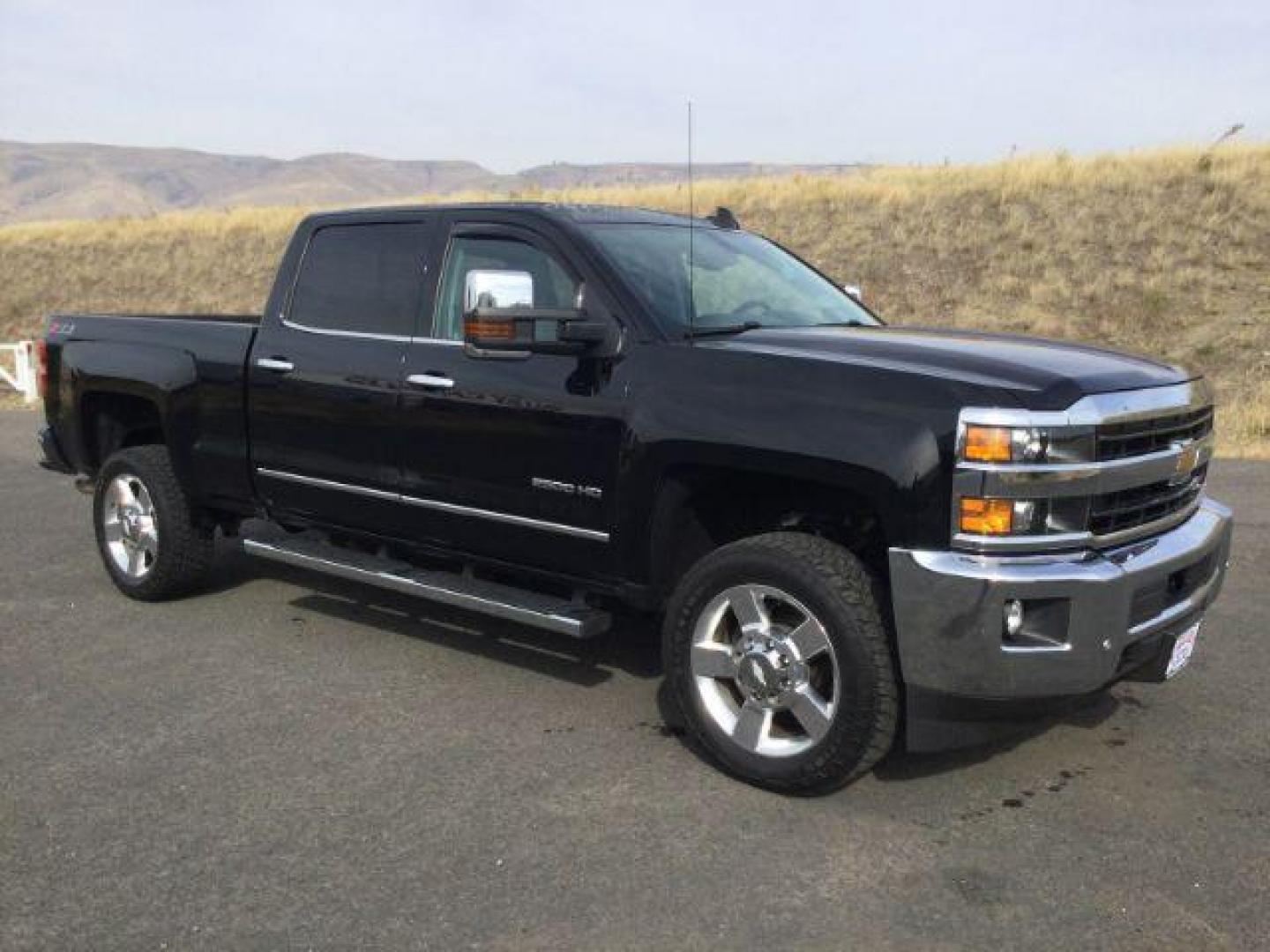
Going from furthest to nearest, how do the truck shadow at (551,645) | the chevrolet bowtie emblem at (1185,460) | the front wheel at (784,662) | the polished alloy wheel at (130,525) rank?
1. the polished alloy wheel at (130,525)
2. the truck shadow at (551,645)
3. the chevrolet bowtie emblem at (1185,460)
4. the front wheel at (784,662)

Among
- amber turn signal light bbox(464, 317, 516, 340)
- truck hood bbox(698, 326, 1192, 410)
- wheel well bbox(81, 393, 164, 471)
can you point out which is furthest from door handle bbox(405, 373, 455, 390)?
wheel well bbox(81, 393, 164, 471)

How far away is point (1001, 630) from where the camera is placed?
3502 mm

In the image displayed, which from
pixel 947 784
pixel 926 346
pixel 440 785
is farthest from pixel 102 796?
pixel 926 346

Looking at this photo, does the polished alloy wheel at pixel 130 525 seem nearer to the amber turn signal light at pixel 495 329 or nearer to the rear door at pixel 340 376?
the rear door at pixel 340 376

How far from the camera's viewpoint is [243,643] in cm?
566

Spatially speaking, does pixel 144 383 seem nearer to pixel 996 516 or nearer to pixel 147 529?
pixel 147 529

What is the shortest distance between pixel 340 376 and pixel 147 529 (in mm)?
1809

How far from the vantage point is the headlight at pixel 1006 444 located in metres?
3.49

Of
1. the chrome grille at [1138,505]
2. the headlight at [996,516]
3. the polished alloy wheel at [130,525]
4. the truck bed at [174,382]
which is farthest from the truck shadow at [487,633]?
the chrome grille at [1138,505]

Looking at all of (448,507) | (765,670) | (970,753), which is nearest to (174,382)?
(448,507)

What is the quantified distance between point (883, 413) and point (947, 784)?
1.34m

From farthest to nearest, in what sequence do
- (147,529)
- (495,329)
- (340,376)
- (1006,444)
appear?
1. (147,529)
2. (340,376)
3. (495,329)
4. (1006,444)

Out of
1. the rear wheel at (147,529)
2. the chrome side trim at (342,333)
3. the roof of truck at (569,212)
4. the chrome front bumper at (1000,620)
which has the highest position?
the roof of truck at (569,212)

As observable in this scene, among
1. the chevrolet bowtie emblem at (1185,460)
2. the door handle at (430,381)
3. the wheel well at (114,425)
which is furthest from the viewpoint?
the wheel well at (114,425)
